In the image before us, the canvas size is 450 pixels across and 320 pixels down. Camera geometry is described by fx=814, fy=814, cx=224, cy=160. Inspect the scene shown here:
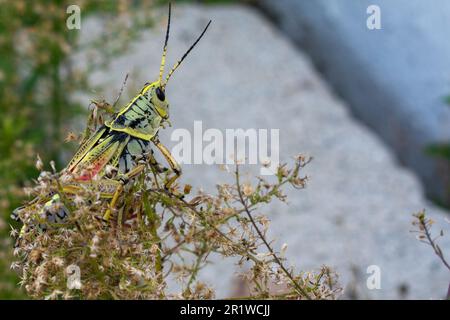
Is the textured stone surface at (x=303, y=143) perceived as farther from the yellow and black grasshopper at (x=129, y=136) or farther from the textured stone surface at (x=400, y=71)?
the yellow and black grasshopper at (x=129, y=136)

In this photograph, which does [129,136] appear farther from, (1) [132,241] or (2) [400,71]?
(2) [400,71]

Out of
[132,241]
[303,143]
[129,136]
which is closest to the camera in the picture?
[132,241]

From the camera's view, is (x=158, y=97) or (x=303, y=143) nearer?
(x=158, y=97)

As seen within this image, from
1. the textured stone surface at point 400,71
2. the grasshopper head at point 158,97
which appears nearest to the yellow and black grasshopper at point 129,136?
the grasshopper head at point 158,97

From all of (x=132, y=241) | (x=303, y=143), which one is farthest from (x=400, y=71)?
(x=132, y=241)

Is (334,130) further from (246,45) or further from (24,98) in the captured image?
(24,98)

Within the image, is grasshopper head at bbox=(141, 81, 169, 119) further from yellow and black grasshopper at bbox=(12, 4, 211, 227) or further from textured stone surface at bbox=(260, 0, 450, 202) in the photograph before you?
textured stone surface at bbox=(260, 0, 450, 202)
